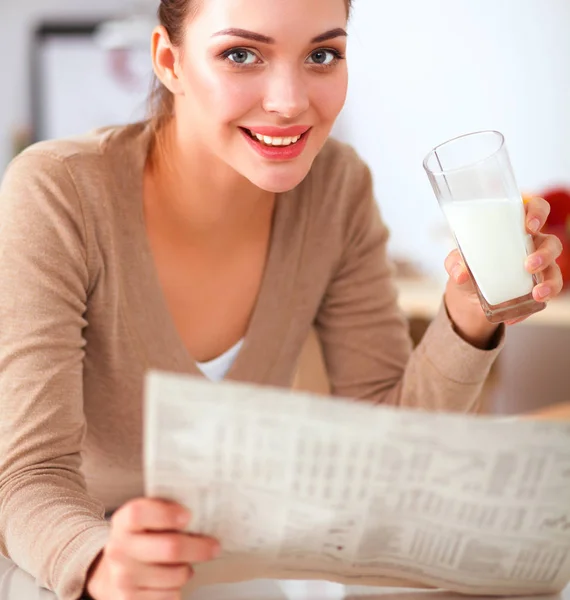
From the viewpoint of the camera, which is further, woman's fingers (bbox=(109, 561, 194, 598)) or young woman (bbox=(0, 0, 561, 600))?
young woman (bbox=(0, 0, 561, 600))

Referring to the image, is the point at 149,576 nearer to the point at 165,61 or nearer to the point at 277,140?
the point at 277,140

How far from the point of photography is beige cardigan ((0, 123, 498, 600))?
86cm

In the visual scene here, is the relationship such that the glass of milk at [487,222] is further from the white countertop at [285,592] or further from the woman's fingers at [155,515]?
the woman's fingers at [155,515]

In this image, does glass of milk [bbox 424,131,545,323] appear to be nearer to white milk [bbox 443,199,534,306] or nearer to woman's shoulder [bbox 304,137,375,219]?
white milk [bbox 443,199,534,306]

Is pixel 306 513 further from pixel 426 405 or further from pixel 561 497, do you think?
pixel 426 405

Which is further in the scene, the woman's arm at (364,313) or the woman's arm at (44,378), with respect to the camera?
the woman's arm at (364,313)

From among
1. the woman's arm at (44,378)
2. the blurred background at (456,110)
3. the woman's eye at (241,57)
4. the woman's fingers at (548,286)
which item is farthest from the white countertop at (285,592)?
the blurred background at (456,110)

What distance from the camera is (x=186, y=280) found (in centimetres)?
119

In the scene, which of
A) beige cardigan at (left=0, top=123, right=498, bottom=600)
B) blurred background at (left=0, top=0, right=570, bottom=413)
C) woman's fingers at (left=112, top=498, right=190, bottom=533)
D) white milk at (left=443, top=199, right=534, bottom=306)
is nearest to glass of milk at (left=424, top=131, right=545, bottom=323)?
white milk at (left=443, top=199, right=534, bottom=306)

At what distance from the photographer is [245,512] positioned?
650 mm

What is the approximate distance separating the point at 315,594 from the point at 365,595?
4cm

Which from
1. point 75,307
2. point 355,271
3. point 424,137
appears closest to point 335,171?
point 355,271

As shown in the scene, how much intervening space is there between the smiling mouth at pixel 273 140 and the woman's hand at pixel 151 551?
0.49 meters

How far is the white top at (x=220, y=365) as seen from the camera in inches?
46.9
